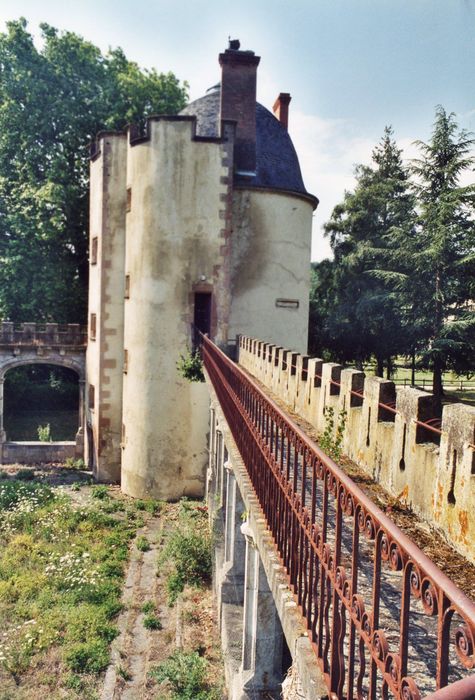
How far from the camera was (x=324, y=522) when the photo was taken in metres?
2.99

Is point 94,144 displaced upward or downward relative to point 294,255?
upward

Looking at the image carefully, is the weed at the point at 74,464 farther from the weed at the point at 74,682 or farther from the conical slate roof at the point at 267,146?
the weed at the point at 74,682

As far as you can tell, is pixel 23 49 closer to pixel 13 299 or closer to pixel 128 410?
pixel 13 299

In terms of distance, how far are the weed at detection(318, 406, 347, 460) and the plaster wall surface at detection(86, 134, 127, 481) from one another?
1419 centimetres

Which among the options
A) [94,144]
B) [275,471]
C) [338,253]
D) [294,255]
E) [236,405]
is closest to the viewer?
[275,471]

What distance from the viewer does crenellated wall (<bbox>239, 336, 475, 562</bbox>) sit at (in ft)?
13.3

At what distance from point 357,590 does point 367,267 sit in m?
27.4

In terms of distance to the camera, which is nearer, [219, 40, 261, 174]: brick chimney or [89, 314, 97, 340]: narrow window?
[219, 40, 261, 174]: brick chimney

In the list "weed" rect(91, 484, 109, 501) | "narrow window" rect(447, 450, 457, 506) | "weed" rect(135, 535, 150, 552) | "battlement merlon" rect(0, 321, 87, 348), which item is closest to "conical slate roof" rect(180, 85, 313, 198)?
"battlement merlon" rect(0, 321, 87, 348)

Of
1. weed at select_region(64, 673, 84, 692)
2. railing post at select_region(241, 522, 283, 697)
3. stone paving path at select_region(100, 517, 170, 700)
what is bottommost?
stone paving path at select_region(100, 517, 170, 700)

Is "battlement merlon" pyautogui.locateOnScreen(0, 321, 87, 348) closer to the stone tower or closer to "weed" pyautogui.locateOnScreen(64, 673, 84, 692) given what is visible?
the stone tower

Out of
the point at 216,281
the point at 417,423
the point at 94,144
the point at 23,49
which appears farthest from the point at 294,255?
the point at 23,49

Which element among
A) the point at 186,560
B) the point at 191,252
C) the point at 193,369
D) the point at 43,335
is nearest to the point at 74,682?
the point at 186,560

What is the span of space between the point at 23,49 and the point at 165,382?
58.5ft
